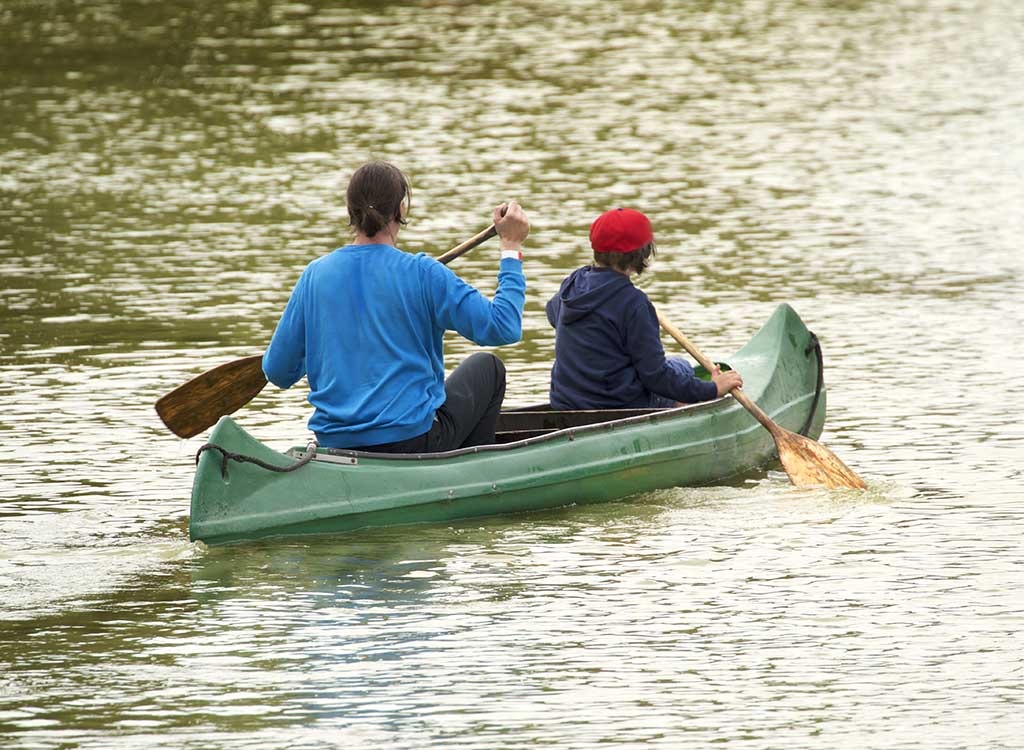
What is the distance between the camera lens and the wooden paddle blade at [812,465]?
9086 millimetres

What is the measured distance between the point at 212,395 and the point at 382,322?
55.0 inches

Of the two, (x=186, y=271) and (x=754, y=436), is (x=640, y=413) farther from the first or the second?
(x=186, y=271)

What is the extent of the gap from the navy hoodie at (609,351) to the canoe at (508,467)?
75mm

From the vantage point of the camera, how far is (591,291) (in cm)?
902

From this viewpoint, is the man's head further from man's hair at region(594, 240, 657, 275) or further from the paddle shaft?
the paddle shaft

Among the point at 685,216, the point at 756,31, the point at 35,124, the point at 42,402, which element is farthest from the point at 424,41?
the point at 42,402

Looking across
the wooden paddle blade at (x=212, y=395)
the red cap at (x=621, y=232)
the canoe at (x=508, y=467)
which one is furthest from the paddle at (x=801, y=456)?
the wooden paddle blade at (x=212, y=395)

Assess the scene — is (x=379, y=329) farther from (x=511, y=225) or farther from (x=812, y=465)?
(x=812, y=465)

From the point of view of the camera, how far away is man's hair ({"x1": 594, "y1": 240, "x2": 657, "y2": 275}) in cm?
900

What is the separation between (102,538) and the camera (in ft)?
27.3

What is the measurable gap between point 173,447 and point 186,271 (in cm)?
469

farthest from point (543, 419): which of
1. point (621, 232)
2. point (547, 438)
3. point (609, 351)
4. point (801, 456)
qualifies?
point (801, 456)

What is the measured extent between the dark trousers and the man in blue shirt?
59 millimetres

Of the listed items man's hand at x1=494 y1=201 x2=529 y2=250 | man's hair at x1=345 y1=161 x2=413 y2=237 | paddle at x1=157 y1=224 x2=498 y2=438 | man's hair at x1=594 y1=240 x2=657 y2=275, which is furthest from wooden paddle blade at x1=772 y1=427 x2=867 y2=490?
man's hair at x1=345 y1=161 x2=413 y2=237
